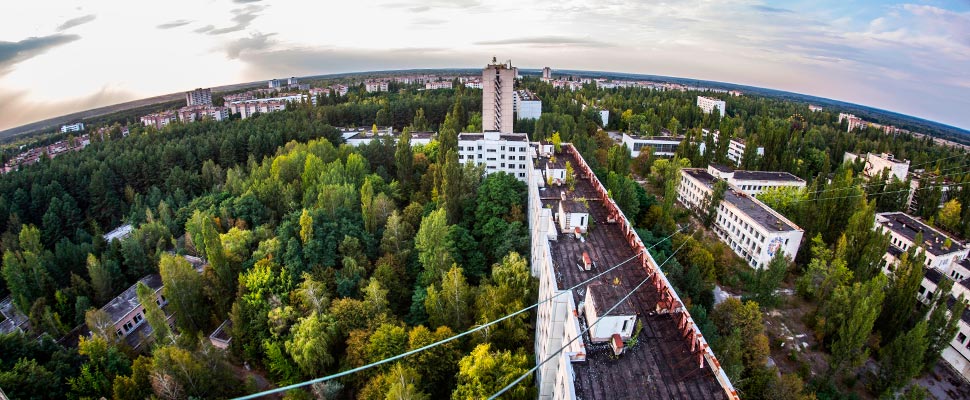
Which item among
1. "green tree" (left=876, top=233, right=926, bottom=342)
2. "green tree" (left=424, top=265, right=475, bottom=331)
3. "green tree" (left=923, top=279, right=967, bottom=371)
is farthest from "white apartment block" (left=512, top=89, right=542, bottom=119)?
"green tree" (left=923, top=279, right=967, bottom=371)

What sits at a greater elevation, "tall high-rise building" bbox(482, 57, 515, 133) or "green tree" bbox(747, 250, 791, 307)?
"tall high-rise building" bbox(482, 57, 515, 133)

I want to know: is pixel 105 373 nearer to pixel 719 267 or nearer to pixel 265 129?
pixel 719 267

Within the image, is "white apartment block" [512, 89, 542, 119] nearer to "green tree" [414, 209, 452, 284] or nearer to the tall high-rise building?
the tall high-rise building

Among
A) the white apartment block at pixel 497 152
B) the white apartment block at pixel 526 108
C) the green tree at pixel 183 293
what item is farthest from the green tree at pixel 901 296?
the white apartment block at pixel 526 108

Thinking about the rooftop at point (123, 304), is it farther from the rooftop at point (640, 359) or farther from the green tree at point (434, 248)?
the rooftop at point (640, 359)

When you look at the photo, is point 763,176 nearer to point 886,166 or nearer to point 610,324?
point 886,166

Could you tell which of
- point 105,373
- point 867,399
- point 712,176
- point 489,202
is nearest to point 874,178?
point 712,176
